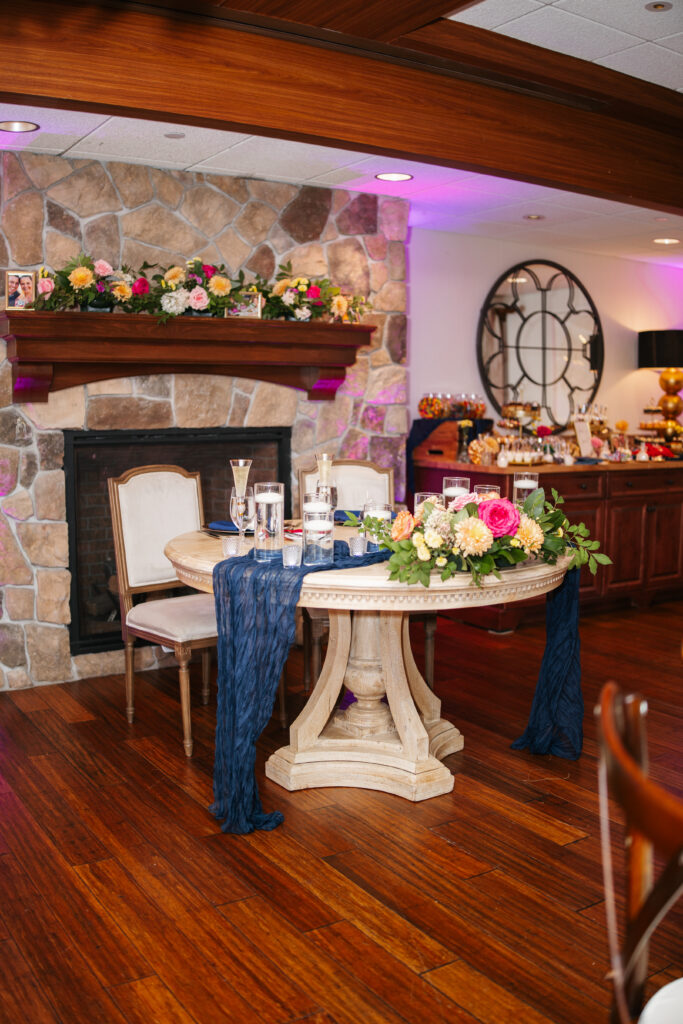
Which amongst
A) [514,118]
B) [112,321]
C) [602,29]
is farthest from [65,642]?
[602,29]

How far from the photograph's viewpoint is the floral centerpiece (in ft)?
8.79

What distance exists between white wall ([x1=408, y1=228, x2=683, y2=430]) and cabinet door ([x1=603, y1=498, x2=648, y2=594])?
4.48ft

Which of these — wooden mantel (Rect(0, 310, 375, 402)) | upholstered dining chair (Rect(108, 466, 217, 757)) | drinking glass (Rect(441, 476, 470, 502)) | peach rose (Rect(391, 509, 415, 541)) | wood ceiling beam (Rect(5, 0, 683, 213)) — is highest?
wood ceiling beam (Rect(5, 0, 683, 213))

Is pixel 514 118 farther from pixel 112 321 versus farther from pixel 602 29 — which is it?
pixel 112 321

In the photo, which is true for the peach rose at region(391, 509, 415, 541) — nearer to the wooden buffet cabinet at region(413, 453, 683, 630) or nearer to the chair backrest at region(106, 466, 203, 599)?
the chair backrest at region(106, 466, 203, 599)

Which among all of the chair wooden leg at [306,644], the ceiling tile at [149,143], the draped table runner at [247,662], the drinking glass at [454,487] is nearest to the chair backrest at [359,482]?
the chair wooden leg at [306,644]

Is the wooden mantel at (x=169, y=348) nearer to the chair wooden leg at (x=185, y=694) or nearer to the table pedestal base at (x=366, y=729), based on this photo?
the chair wooden leg at (x=185, y=694)

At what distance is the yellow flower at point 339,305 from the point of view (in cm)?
472

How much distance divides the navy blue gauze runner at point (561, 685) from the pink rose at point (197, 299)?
6.65ft

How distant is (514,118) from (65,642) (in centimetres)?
295

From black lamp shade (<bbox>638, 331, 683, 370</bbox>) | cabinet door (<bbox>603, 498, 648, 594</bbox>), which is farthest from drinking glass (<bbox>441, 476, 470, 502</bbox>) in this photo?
black lamp shade (<bbox>638, 331, 683, 370</bbox>)

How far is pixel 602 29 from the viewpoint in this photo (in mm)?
3031

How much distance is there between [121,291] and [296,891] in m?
2.66

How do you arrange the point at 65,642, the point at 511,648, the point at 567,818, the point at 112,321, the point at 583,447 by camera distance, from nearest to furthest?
the point at 567,818, the point at 112,321, the point at 65,642, the point at 511,648, the point at 583,447
